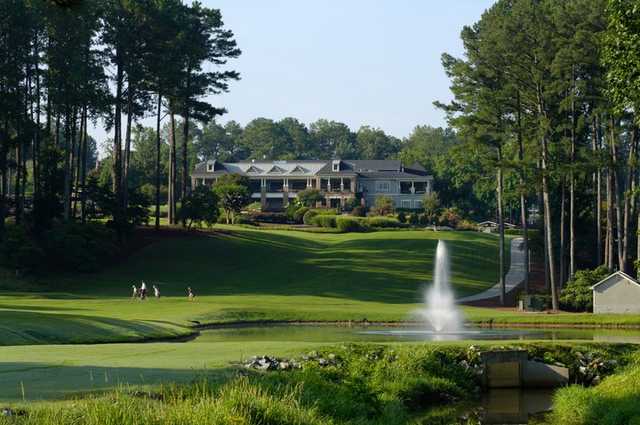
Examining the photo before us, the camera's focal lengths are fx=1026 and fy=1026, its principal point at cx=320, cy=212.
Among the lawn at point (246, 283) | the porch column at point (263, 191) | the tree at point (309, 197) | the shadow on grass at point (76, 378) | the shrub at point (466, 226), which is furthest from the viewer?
the porch column at point (263, 191)

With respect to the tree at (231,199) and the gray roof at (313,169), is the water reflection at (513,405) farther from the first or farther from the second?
the gray roof at (313,169)

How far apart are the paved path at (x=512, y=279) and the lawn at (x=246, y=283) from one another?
129cm

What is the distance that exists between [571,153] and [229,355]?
147 feet

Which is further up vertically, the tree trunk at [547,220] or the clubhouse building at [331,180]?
the clubhouse building at [331,180]

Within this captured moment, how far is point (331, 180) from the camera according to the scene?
523ft

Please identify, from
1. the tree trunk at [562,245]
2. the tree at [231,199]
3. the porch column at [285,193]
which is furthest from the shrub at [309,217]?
the tree trunk at [562,245]

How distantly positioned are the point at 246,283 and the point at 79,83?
19.6 metres

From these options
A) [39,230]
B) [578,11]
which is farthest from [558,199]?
[39,230]

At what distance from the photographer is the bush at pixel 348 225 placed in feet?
361

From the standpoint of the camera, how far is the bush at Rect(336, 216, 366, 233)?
10994 cm

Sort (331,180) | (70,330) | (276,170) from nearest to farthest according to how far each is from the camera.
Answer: (70,330) → (331,180) → (276,170)

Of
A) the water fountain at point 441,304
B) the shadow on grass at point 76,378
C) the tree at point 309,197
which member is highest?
the tree at point 309,197

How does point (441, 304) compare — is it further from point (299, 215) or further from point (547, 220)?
point (299, 215)

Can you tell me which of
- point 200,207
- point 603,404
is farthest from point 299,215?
point 603,404
